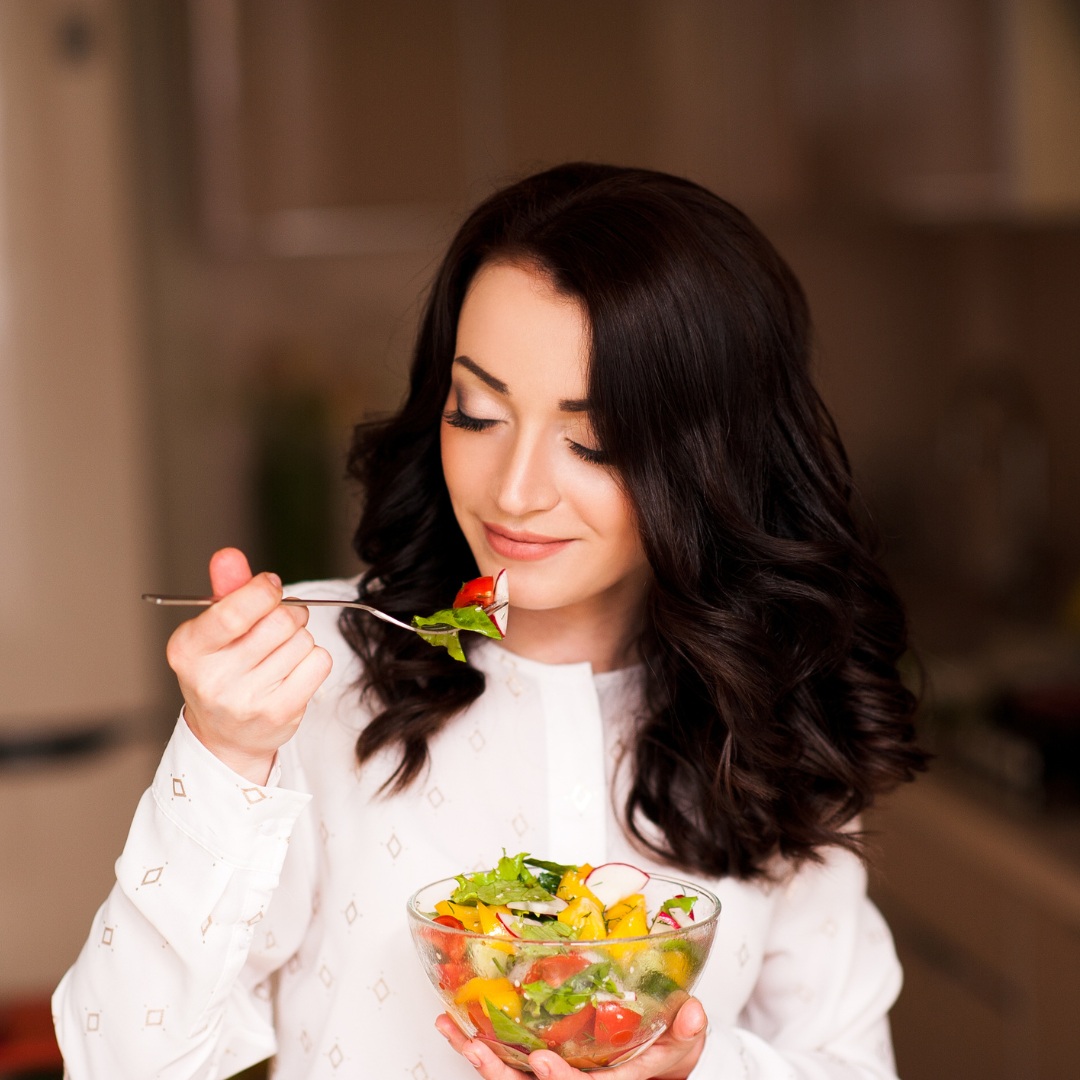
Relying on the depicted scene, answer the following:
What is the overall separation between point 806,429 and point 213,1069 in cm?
73

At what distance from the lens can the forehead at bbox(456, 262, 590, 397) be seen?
1096 millimetres

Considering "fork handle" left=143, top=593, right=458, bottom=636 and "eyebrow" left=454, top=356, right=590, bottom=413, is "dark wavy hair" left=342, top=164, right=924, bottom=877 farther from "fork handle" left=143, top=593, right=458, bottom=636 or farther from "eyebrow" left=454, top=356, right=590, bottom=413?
"fork handle" left=143, top=593, right=458, bottom=636

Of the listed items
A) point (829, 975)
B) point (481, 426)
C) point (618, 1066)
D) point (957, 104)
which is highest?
point (957, 104)

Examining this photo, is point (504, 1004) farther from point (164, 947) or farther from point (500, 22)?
point (500, 22)

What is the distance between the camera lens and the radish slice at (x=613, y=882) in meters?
1.04

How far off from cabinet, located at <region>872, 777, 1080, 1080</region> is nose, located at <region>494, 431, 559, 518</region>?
129cm

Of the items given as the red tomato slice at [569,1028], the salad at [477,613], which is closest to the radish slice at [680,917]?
the red tomato slice at [569,1028]

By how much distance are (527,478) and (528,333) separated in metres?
0.11

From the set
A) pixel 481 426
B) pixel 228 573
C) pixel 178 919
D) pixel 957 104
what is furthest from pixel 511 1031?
pixel 957 104

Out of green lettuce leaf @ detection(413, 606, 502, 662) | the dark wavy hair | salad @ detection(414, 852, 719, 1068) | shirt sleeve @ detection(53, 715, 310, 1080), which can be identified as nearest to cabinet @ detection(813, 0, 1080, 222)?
the dark wavy hair

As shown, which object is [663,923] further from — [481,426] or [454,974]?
[481,426]

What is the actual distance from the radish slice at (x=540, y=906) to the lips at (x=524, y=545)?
10.7 inches

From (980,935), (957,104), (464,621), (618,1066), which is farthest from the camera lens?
(957,104)

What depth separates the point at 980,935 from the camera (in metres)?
2.26
